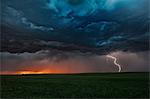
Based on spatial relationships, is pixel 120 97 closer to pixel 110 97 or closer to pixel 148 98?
pixel 110 97

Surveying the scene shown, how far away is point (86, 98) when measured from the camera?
2861cm

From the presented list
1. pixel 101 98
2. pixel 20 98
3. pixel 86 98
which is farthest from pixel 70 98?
pixel 20 98

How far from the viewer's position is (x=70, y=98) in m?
28.8

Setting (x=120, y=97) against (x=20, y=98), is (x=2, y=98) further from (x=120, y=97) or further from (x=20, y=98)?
(x=120, y=97)

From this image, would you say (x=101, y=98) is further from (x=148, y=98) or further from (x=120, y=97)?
(x=148, y=98)

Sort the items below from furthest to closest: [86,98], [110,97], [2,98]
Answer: [110,97] → [86,98] → [2,98]

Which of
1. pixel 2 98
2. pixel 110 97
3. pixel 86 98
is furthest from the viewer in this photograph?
pixel 110 97

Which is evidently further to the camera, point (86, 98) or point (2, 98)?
point (86, 98)

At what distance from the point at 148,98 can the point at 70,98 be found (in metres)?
9.47

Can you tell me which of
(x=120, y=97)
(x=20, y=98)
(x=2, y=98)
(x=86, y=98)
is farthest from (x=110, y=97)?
(x=2, y=98)

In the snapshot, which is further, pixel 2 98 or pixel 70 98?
pixel 70 98

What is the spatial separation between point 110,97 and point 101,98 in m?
2.12

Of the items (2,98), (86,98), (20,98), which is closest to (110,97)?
(86,98)

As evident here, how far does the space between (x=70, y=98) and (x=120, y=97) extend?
6696 millimetres
